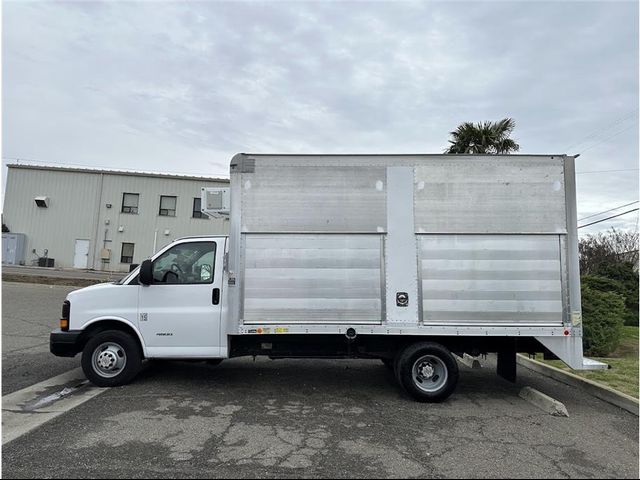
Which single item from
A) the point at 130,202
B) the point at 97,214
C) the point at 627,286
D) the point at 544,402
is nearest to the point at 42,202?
the point at 97,214

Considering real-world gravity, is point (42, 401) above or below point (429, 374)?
below

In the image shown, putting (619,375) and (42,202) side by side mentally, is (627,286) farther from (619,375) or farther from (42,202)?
(42,202)

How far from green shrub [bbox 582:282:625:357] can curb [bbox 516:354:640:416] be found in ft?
7.23

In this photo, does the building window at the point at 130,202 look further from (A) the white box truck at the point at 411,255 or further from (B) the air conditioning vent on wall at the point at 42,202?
(A) the white box truck at the point at 411,255

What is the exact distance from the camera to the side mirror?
20.3ft

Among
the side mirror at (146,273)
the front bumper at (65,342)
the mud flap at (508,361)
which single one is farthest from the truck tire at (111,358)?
the mud flap at (508,361)

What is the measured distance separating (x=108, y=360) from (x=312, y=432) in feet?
10.5

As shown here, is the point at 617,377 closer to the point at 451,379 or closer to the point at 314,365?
the point at 451,379

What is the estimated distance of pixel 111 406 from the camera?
5.53 m

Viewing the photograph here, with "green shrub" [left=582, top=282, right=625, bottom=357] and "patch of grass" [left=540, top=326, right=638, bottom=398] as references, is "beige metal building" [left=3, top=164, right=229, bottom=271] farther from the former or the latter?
"patch of grass" [left=540, top=326, right=638, bottom=398]

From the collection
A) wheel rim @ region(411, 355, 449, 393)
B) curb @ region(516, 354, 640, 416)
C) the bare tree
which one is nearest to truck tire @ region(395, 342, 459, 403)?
wheel rim @ region(411, 355, 449, 393)

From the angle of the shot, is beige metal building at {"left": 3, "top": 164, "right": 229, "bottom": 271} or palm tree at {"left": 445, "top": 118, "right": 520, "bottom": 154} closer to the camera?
palm tree at {"left": 445, "top": 118, "right": 520, "bottom": 154}

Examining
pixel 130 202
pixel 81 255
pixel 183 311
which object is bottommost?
pixel 183 311

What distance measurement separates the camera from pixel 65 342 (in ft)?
A: 20.6
